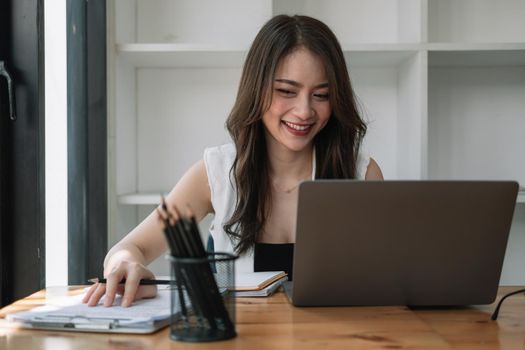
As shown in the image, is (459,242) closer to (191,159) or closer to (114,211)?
(114,211)

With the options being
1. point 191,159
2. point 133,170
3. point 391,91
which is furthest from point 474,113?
point 133,170

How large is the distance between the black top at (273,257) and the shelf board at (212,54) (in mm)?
791

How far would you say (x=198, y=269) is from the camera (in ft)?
2.95

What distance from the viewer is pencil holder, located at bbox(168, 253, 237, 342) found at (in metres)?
0.90

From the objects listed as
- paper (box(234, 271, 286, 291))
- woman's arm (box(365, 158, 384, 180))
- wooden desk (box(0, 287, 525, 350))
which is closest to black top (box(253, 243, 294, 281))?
woman's arm (box(365, 158, 384, 180))

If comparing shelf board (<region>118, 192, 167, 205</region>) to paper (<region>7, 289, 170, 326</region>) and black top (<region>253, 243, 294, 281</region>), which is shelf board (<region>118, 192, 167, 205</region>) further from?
paper (<region>7, 289, 170, 326</region>)

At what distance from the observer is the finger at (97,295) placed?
1129 mm

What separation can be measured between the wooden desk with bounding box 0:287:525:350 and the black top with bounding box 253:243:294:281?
0.74m

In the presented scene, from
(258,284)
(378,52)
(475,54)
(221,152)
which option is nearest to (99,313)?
(258,284)

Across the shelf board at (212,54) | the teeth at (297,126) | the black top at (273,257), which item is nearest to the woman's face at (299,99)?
the teeth at (297,126)

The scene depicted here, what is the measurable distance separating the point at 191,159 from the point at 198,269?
77.2 inches

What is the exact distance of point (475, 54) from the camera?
8.14ft

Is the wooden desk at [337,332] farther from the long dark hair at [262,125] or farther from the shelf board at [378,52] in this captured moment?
the shelf board at [378,52]

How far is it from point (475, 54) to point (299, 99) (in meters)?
0.91
